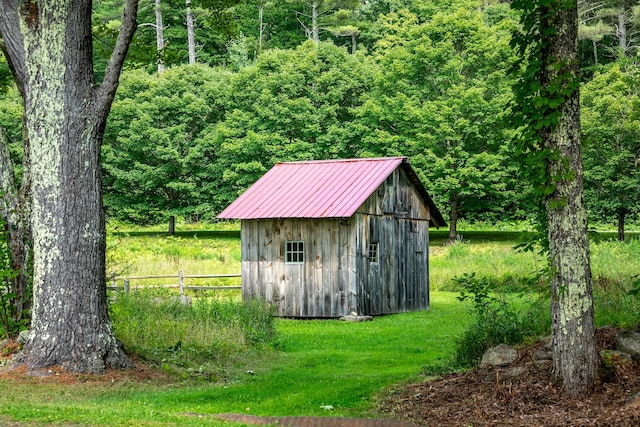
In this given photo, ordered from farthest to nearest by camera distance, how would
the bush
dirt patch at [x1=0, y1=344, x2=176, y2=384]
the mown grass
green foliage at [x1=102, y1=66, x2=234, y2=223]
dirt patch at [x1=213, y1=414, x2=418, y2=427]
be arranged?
green foliage at [x1=102, y1=66, x2=234, y2=223], the bush, dirt patch at [x1=0, y1=344, x2=176, y2=384], the mown grass, dirt patch at [x1=213, y1=414, x2=418, y2=427]

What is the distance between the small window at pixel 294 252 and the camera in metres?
23.1

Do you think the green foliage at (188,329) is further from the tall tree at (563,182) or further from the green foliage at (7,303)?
the tall tree at (563,182)

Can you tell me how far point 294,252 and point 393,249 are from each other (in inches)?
119

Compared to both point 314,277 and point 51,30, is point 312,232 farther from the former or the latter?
point 51,30

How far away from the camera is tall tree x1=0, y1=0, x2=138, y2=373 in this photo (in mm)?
11514

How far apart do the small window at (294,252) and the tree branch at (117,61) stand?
11448 millimetres

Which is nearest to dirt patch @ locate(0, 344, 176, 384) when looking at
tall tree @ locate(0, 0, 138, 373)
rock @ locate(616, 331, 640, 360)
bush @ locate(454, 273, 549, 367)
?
tall tree @ locate(0, 0, 138, 373)

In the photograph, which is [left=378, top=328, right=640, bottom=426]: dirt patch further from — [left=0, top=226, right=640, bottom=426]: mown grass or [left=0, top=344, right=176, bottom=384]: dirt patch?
[left=0, top=344, right=176, bottom=384]: dirt patch

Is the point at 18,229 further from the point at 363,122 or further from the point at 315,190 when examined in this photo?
the point at 363,122

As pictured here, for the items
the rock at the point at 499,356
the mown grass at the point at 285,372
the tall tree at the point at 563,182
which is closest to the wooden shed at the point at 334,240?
the mown grass at the point at 285,372

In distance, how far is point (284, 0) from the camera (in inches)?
2477

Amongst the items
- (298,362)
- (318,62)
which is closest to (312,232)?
(298,362)

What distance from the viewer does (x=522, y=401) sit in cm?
895

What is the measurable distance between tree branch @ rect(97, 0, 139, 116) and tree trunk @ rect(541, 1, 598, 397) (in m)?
6.25
